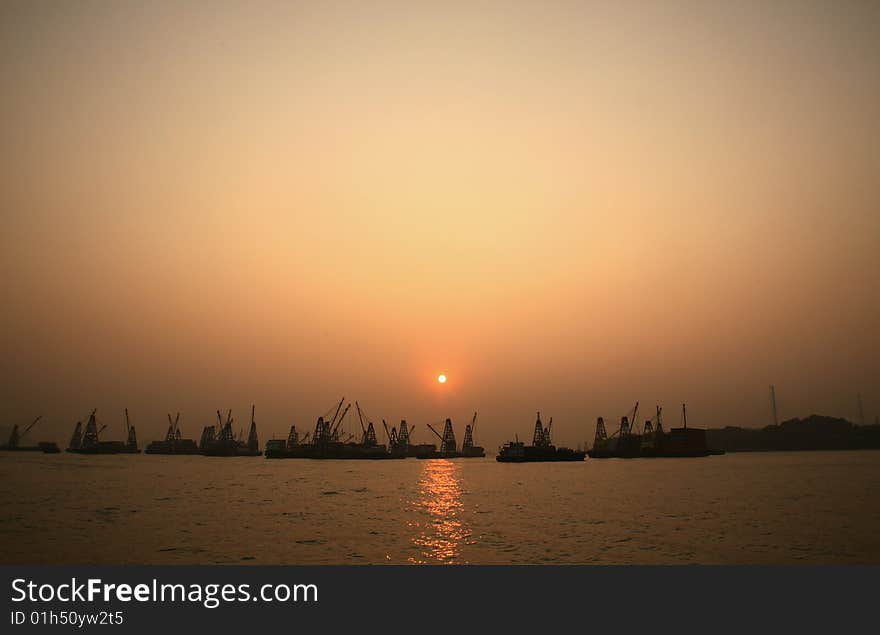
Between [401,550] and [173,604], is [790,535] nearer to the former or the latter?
[401,550]

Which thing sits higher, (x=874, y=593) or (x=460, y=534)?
(x=874, y=593)

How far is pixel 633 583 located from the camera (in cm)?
2023

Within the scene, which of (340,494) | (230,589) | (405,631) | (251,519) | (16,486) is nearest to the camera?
(405,631)

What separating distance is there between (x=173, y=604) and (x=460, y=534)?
29.1 meters

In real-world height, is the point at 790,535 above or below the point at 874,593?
below

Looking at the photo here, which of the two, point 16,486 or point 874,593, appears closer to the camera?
point 874,593

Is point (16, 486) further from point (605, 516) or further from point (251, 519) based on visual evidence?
point (605, 516)

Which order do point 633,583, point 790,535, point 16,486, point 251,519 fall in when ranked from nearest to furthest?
point 633,583
point 790,535
point 251,519
point 16,486

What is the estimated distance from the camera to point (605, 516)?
54.5m

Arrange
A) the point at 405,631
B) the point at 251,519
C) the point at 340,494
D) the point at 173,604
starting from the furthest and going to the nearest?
the point at 340,494, the point at 251,519, the point at 173,604, the point at 405,631

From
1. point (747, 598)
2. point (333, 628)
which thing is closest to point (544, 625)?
point (333, 628)

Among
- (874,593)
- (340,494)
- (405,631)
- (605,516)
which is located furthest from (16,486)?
(874,593)

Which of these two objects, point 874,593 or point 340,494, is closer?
point 874,593

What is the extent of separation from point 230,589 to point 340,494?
64.1 meters
